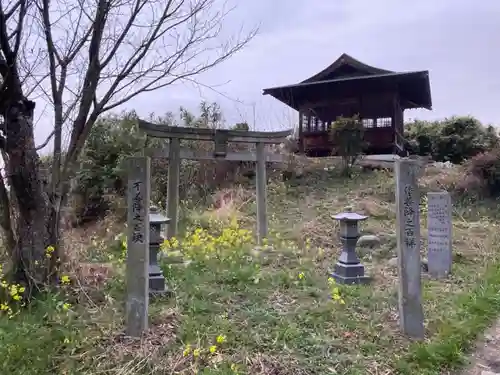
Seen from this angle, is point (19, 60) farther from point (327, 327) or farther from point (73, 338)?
point (327, 327)

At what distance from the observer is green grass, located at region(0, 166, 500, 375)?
10.2ft

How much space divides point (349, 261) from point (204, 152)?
350 centimetres

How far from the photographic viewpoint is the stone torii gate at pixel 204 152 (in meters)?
7.11

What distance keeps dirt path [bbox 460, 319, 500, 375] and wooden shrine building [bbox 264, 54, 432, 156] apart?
37.5 feet

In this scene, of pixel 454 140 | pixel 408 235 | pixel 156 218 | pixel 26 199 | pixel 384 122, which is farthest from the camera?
pixel 384 122

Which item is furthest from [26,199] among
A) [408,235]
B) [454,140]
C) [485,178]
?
[454,140]

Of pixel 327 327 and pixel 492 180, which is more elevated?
pixel 492 180

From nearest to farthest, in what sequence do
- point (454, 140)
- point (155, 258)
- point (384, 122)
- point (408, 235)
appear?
point (408, 235)
point (155, 258)
point (454, 140)
point (384, 122)

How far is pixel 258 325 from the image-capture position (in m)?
3.60

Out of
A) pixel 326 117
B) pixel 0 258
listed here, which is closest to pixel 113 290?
pixel 0 258

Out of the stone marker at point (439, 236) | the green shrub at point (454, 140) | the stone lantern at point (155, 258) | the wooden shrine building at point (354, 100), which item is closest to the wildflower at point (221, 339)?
the stone lantern at point (155, 258)

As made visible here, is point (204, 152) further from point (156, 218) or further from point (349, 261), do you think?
point (349, 261)

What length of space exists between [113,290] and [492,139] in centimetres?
1432

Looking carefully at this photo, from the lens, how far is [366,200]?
33.5ft
